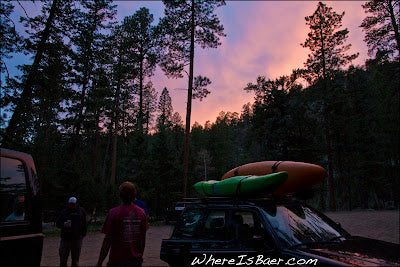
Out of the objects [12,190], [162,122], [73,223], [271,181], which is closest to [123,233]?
[12,190]

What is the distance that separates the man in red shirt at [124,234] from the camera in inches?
125

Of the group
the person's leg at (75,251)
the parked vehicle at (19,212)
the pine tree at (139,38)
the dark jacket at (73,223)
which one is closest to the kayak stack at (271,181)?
the parked vehicle at (19,212)

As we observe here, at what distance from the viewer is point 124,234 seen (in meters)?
3.21

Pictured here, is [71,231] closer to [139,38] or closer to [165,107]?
[139,38]

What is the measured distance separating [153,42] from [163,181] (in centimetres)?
1135

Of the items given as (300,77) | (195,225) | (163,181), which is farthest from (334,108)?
(195,225)

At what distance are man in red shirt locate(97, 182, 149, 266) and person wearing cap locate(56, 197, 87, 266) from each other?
3600mm

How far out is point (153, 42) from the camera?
20.5 metres

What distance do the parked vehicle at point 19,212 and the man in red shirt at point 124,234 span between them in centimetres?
92

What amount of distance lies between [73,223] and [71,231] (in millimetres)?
188

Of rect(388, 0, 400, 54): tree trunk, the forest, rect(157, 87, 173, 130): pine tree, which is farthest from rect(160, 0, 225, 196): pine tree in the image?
rect(157, 87, 173, 130): pine tree

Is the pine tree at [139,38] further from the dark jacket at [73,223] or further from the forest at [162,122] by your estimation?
the dark jacket at [73,223]

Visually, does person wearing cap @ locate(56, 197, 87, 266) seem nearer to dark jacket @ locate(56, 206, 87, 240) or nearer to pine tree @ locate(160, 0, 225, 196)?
dark jacket @ locate(56, 206, 87, 240)

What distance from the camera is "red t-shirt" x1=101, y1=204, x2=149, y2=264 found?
318 cm
